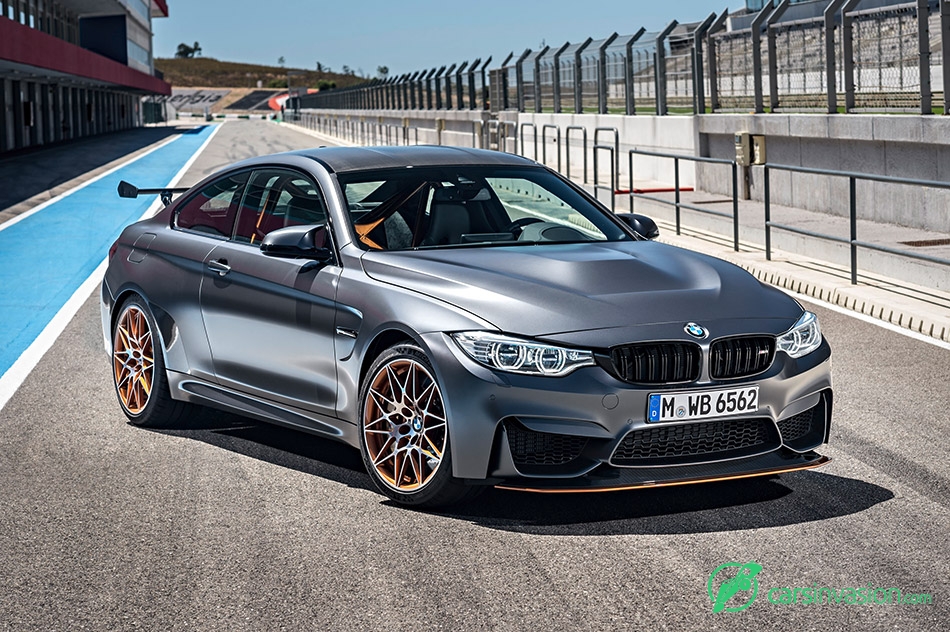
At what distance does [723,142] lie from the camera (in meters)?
24.9

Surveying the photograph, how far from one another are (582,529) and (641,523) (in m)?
0.24

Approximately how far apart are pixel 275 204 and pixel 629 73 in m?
23.5

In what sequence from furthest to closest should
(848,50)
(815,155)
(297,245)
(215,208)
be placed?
(815,155), (848,50), (215,208), (297,245)

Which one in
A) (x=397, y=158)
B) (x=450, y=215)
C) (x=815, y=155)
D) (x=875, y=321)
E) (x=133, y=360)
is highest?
(x=815, y=155)

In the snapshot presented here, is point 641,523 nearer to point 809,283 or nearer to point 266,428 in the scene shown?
point 266,428

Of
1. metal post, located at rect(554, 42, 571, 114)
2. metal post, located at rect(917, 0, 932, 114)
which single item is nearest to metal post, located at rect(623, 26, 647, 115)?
metal post, located at rect(554, 42, 571, 114)

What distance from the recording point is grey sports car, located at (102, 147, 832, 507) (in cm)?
514

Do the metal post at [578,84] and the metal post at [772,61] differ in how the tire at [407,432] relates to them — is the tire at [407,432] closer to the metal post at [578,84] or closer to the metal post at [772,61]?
the metal post at [772,61]

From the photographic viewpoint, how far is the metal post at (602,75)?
31500 mm

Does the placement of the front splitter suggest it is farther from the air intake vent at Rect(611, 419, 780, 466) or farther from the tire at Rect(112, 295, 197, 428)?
the tire at Rect(112, 295, 197, 428)

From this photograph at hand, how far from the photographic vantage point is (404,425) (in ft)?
18.2

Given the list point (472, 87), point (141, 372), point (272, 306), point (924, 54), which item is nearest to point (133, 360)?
point (141, 372)

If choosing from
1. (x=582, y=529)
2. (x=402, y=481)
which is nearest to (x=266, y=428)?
(x=402, y=481)

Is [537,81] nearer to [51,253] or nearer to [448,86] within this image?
[448,86]
